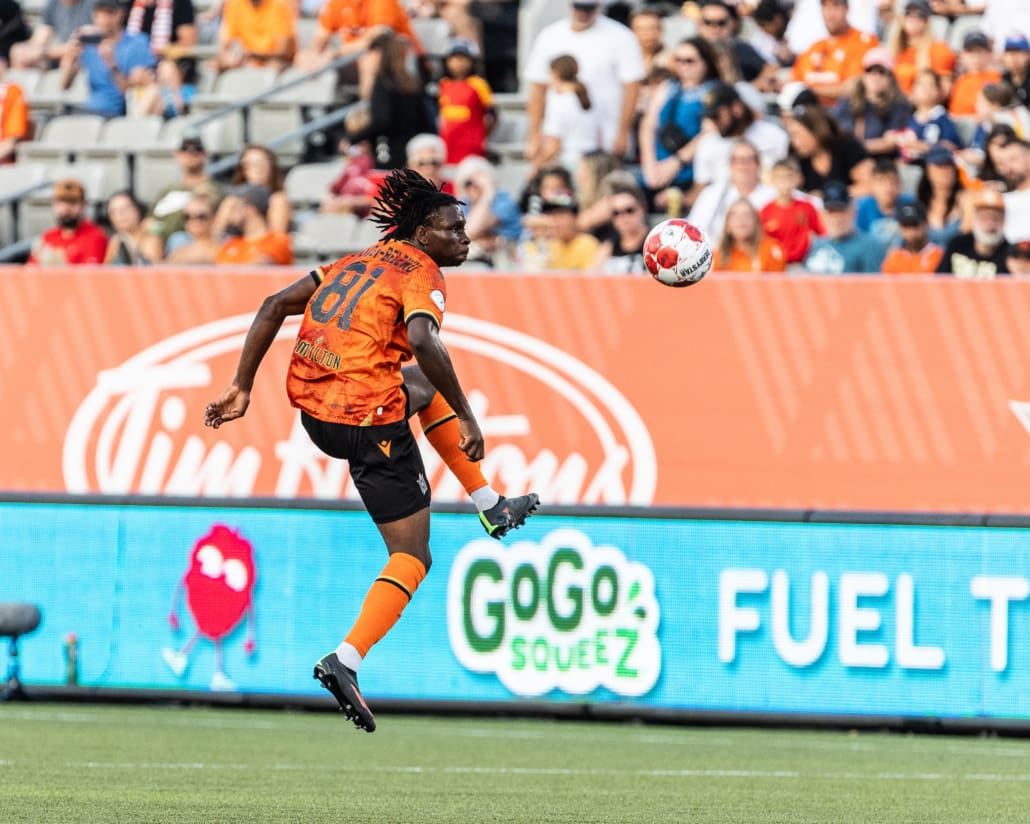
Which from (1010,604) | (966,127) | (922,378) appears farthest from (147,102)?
(1010,604)

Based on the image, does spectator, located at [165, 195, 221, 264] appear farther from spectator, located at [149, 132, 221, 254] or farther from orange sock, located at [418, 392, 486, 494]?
orange sock, located at [418, 392, 486, 494]

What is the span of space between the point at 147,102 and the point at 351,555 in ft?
21.9

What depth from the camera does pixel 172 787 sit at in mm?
7543

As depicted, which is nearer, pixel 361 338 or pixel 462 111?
pixel 361 338

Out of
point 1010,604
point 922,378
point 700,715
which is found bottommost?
point 700,715

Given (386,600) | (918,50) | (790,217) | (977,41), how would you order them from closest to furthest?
1. (386,600)
2. (790,217)
3. (977,41)
4. (918,50)

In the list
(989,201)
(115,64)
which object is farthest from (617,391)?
(115,64)

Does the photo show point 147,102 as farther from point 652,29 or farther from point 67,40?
point 652,29

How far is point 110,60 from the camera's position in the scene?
16.9 meters

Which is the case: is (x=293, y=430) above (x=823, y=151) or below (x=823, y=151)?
below

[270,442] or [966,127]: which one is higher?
[966,127]

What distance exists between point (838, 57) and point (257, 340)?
7.99 meters

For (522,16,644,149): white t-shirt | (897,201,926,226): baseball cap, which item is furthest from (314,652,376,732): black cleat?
(522,16,644,149): white t-shirt

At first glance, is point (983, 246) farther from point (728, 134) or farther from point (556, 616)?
point (556, 616)
